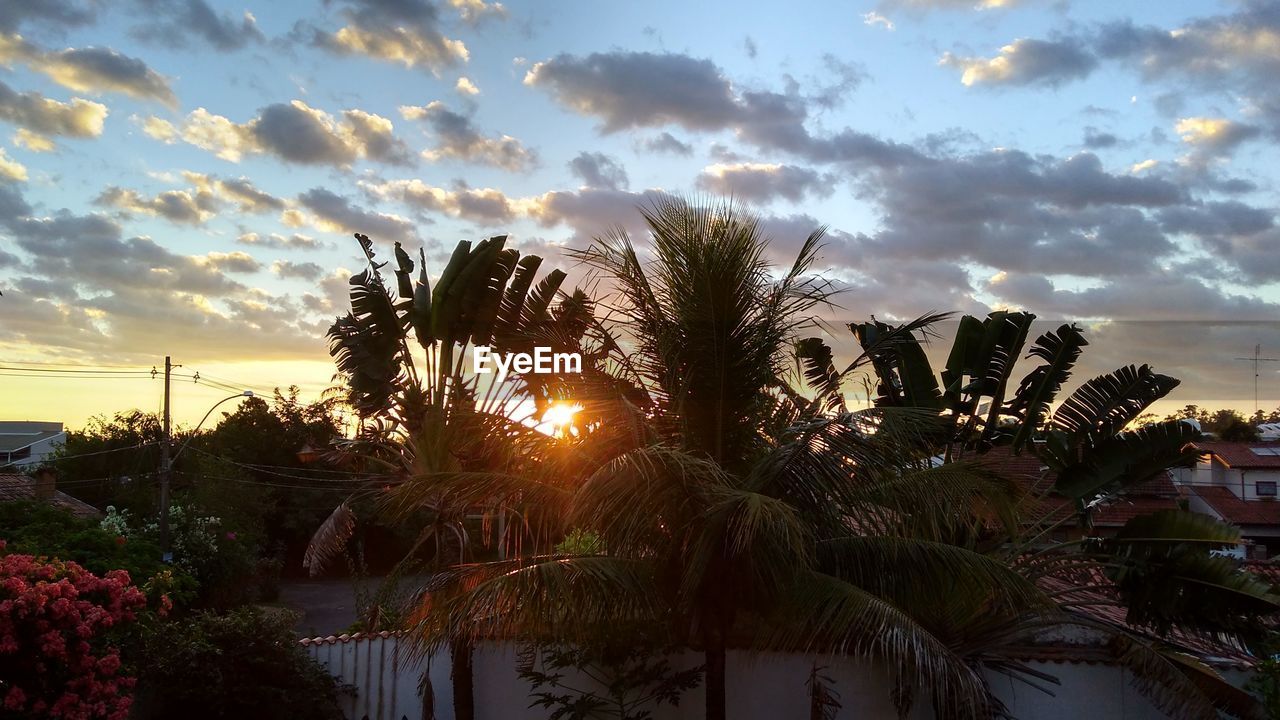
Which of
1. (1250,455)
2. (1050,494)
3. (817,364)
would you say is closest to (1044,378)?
(1050,494)

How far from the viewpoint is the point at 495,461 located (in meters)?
8.88

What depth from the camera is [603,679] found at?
1023cm

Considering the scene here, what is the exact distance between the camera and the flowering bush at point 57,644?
26.4ft

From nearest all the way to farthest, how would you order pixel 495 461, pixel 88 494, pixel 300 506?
1. pixel 495 461
2. pixel 88 494
3. pixel 300 506

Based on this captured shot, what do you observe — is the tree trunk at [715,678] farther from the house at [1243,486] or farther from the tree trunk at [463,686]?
the house at [1243,486]

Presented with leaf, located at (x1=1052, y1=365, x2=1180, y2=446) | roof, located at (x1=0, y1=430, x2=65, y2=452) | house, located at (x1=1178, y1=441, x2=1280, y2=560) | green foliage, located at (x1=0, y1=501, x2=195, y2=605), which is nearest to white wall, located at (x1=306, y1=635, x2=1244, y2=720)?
leaf, located at (x1=1052, y1=365, x2=1180, y2=446)

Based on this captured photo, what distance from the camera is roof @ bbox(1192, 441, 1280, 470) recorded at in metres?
41.4

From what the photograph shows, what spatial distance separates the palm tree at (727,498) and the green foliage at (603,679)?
0.99 metres

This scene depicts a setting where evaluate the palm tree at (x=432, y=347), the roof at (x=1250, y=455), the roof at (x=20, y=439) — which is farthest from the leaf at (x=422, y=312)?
the roof at (x=20, y=439)

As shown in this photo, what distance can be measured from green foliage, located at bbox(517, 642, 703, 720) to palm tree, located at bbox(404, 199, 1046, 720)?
3.26 feet

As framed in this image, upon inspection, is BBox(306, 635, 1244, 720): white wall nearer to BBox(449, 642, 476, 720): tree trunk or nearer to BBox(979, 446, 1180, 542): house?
BBox(449, 642, 476, 720): tree trunk

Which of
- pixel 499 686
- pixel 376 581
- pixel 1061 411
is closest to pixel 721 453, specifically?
pixel 499 686

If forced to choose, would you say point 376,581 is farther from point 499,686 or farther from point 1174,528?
point 1174,528

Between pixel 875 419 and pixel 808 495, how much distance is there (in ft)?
2.60
